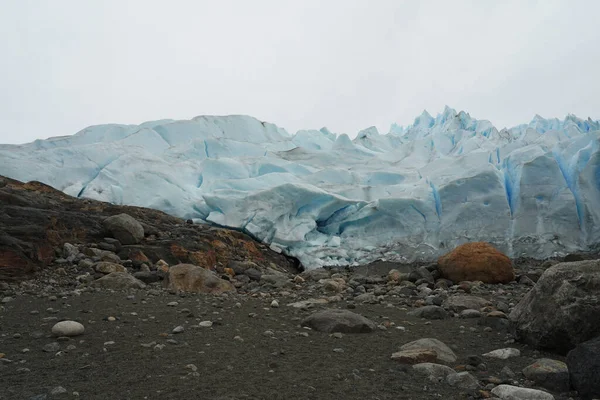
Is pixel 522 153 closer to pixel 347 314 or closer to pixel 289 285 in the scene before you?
pixel 289 285

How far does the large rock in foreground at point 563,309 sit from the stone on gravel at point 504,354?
0.18 m

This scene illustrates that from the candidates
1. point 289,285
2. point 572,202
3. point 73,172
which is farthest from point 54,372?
point 73,172

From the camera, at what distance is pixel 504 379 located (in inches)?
87.3

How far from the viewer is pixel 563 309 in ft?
8.56

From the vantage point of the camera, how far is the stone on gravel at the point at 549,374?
2.11m

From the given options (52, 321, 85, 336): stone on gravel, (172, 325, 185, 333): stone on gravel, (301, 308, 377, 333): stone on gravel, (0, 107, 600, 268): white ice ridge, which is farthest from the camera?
(0, 107, 600, 268): white ice ridge

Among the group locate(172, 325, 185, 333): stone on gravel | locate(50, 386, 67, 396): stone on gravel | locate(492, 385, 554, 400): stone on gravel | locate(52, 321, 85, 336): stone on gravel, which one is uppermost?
locate(492, 385, 554, 400): stone on gravel

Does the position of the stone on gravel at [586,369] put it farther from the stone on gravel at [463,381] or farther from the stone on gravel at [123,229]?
the stone on gravel at [123,229]

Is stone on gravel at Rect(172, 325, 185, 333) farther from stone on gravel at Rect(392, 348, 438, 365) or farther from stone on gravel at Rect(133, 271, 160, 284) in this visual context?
stone on gravel at Rect(133, 271, 160, 284)

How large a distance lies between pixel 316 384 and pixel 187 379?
0.60 meters

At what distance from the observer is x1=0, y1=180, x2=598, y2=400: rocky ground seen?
82.7 inches

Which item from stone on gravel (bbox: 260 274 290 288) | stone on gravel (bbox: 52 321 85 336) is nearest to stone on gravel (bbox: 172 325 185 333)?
stone on gravel (bbox: 52 321 85 336)

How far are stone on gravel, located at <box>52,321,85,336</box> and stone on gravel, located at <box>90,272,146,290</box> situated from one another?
1.74 m

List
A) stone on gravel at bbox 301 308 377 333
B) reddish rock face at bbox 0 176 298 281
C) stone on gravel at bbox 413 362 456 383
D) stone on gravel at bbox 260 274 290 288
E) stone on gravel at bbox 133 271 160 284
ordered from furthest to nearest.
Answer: stone on gravel at bbox 260 274 290 288, stone on gravel at bbox 133 271 160 284, reddish rock face at bbox 0 176 298 281, stone on gravel at bbox 301 308 377 333, stone on gravel at bbox 413 362 456 383
